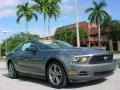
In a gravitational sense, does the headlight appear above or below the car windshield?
below

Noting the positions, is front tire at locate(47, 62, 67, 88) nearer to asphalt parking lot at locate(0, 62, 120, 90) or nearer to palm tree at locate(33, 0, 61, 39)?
asphalt parking lot at locate(0, 62, 120, 90)

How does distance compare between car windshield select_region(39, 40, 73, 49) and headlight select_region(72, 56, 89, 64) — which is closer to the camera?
headlight select_region(72, 56, 89, 64)

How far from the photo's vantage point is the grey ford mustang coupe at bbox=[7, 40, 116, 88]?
8727 mm

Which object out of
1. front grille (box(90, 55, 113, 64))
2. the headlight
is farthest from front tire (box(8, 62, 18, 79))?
front grille (box(90, 55, 113, 64))

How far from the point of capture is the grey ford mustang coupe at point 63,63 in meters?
8.73

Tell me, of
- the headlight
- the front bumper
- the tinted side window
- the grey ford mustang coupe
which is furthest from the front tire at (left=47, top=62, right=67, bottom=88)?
the tinted side window

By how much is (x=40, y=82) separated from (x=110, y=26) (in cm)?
7506

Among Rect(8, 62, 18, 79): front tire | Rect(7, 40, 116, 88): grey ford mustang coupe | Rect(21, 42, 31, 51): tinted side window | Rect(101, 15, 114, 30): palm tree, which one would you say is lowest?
Rect(8, 62, 18, 79): front tire

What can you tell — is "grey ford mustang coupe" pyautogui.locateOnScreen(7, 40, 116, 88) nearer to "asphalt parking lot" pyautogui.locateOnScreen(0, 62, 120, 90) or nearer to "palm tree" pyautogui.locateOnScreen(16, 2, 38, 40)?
"asphalt parking lot" pyautogui.locateOnScreen(0, 62, 120, 90)

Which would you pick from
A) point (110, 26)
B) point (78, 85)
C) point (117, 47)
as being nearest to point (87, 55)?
point (78, 85)

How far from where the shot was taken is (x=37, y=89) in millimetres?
9320

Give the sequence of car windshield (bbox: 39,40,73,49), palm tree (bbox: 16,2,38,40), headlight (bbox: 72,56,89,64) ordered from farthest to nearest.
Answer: palm tree (bbox: 16,2,38,40) < car windshield (bbox: 39,40,73,49) < headlight (bbox: 72,56,89,64)

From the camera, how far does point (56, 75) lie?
30.7 feet

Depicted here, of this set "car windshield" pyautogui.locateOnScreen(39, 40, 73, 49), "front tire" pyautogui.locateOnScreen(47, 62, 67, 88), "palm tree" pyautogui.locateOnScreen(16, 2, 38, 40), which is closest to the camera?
"front tire" pyautogui.locateOnScreen(47, 62, 67, 88)
